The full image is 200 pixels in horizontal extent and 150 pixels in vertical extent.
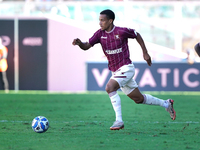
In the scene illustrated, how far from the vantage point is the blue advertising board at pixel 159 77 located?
16781 millimetres

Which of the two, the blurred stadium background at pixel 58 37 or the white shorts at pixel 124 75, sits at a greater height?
the blurred stadium background at pixel 58 37

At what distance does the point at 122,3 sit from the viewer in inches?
750

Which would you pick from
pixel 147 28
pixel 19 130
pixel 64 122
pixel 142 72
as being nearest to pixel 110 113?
pixel 64 122

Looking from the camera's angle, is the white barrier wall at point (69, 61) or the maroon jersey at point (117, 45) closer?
the maroon jersey at point (117, 45)

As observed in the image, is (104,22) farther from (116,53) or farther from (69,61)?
(69,61)

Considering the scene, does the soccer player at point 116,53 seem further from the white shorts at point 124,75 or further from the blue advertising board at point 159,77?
the blue advertising board at point 159,77

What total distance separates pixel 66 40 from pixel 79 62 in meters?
1.11

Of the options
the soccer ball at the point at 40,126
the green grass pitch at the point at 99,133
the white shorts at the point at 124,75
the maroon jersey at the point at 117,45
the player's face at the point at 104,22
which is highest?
the player's face at the point at 104,22

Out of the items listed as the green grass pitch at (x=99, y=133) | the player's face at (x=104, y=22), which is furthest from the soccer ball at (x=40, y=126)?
the player's face at (x=104, y=22)

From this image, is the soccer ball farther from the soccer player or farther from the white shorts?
the white shorts

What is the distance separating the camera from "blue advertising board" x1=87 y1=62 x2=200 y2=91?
1678 cm

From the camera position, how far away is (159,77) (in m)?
16.9

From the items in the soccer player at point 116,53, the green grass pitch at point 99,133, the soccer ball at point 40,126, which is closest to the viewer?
the green grass pitch at point 99,133

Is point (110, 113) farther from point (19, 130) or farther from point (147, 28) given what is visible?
point (147, 28)
